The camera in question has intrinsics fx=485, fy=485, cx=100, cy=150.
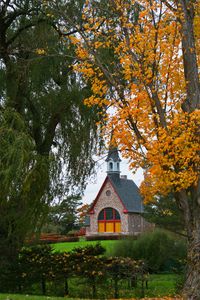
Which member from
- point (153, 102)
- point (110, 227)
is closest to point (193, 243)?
point (153, 102)

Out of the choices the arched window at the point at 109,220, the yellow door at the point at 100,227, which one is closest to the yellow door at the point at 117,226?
the arched window at the point at 109,220

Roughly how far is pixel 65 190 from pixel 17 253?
2.53 m

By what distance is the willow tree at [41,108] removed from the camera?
36.2 ft

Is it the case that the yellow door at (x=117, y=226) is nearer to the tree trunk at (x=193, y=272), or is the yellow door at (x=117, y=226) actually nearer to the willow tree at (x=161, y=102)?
the willow tree at (x=161, y=102)

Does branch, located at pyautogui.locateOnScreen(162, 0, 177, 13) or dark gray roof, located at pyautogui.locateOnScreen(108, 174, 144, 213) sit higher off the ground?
dark gray roof, located at pyautogui.locateOnScreen(108, 174, 144, 213)

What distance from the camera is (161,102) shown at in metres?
8.31

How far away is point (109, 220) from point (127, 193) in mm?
3631

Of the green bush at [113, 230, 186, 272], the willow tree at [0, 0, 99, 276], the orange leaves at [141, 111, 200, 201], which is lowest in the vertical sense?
the green bush at [113, 230, 186, 272]

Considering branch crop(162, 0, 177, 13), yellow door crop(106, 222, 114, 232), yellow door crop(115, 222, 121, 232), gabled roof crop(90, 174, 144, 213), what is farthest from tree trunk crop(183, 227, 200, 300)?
yellow door crop(106, 222, 114, 232)

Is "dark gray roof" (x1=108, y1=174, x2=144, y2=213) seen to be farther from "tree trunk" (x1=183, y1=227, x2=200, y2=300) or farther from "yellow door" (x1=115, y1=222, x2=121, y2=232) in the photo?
"tree trunk" (x1=183, y1=227, x2=200, y2=300)

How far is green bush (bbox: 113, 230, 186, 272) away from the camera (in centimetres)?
1745

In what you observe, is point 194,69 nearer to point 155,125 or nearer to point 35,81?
point 155,125

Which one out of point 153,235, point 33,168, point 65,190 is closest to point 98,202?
point 153,235

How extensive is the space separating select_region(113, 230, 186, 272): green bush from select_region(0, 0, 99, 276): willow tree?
4.43m
